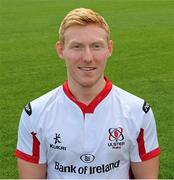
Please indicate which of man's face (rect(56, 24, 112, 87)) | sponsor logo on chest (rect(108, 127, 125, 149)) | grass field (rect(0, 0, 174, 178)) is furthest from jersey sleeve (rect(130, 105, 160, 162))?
grass field (rect(0, 0, 174, 178))

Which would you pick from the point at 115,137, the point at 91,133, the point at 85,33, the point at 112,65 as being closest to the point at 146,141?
the point at 115,137

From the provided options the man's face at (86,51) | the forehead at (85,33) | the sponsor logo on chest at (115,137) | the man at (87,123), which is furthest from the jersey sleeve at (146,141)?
the forehead at (85,33)

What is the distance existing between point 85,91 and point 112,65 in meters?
7.30

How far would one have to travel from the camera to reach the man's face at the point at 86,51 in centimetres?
251

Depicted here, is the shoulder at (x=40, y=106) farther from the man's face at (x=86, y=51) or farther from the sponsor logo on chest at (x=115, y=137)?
the sponsor logo on chest at (x=115, y=137)

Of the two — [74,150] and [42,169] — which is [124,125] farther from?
[42,169]

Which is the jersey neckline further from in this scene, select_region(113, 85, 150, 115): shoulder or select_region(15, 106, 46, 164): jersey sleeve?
select_region(15, 106, 46, 164): jersey sleeve

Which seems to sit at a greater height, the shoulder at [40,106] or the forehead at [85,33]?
the forehead at [85,33]

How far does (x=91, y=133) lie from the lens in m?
2.58

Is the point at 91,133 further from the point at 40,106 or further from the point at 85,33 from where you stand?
the point at 85,33

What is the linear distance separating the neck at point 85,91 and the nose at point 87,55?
0.60 ft

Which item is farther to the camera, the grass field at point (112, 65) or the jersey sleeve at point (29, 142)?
the grass field at point (112, 65)

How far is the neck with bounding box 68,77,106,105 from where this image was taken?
2639 millimetres

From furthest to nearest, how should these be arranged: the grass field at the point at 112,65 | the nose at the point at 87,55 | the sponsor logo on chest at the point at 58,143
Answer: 1. the grass field at the point at 112,65
2. the sponsor logo on chest at the point at 58,143
3. the nose at the point at 87,55
